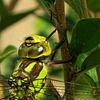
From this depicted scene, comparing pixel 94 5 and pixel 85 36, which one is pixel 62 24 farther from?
pixel 94 5

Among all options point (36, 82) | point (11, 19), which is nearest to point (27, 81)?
point (36, 82)

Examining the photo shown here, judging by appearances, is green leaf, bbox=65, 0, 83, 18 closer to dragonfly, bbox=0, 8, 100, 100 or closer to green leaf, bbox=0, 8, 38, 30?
dragonfly, bbox=0, 8, 100, 100

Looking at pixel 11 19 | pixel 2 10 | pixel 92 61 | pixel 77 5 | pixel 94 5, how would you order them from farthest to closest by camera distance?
pixel 2 10, pixel 11 19, pixel 94 5, pixel 77 5, pixel 92 61

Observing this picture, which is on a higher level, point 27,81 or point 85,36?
point 85,36

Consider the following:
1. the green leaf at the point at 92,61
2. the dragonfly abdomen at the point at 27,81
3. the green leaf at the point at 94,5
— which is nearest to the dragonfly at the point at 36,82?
the dragonfly abdomen at the point at 27,81

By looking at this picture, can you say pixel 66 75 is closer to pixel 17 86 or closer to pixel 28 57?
pixel 17 86

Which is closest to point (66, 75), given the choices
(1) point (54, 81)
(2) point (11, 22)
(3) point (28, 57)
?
(1) point (54, 81)

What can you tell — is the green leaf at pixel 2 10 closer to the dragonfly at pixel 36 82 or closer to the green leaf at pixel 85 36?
the dragonfly at pixel 36 82
